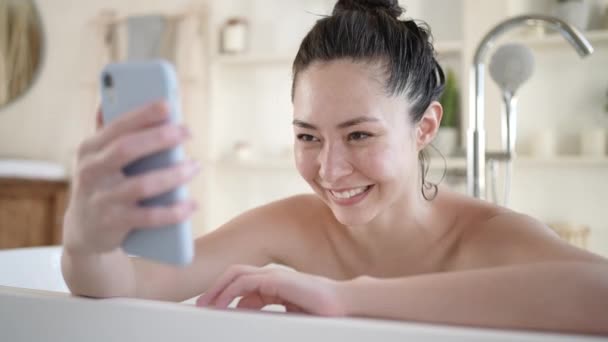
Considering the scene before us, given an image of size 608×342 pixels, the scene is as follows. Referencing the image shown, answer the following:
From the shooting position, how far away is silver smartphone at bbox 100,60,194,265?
0.64 meters

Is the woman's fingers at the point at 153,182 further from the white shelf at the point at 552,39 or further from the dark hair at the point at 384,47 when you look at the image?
the white shelf at the point at 552,39

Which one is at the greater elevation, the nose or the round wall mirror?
the round wall mirror

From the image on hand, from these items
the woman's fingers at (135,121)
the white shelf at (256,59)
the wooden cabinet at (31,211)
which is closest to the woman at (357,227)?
the woman's fingers at (135,121)

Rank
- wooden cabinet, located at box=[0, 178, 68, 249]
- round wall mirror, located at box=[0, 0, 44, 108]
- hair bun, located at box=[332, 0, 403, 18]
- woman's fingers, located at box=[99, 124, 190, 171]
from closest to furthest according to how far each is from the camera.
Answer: woman's fingers, located at box=[99, 124, 190, 171]
hair bun, located at box=[332, 0, 403, 18]
wooden cabinet, located at box=[0, 178, 68, 249]
round wall mirror, located at box=[0, 0, 44, 108]

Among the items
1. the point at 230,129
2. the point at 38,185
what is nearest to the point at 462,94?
the point at 230,129

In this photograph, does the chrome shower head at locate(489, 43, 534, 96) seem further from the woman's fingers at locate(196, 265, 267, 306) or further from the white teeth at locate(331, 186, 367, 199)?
the woman's fingers at locate(196, 265, 267, 306)

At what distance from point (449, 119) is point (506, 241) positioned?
198 cm

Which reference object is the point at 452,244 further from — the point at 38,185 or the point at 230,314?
the point at 38,185

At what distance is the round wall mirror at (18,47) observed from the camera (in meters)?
4.02

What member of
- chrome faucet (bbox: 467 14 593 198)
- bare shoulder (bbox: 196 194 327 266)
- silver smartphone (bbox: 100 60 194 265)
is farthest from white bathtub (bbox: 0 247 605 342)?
chrome faucet (bbox: 467 14 593 198)

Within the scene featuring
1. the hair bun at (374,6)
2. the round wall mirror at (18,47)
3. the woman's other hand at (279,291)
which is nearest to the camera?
the woman's other hand at (279,291)

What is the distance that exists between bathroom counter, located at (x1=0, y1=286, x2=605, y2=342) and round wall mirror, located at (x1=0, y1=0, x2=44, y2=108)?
11.6 feet

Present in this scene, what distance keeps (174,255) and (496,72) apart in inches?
56.2

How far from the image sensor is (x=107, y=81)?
0.69m
